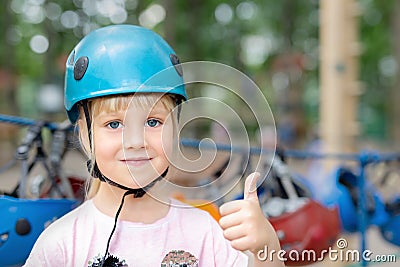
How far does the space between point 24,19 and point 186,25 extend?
233 inches

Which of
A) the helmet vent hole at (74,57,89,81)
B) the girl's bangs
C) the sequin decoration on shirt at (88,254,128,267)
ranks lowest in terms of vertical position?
the sequin decoration on shirt at (88,254,128,267)

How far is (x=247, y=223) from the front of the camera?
1.11m

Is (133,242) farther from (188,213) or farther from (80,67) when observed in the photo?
(80,67)

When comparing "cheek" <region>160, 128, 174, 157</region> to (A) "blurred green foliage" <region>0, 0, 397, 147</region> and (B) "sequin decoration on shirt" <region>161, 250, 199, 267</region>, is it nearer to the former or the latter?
(B) "sequin decoration on shirt" <region>161, 250, 199, 267</region>

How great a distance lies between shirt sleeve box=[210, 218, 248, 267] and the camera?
1.29m

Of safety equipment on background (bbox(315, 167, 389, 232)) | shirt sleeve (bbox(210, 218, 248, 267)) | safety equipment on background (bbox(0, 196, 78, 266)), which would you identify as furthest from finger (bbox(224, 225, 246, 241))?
safety equipment on background (bbox(315, 167, 389, 232))

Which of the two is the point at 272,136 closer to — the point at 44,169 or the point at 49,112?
the point at 44,169

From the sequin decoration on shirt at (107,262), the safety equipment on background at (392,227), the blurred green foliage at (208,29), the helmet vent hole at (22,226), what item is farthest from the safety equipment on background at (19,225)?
the blurred green foliage at (208,29)

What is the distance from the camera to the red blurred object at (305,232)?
7.38 ft

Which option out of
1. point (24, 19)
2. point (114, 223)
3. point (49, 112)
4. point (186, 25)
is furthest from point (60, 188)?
point (24, 19)

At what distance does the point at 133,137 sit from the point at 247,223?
343 mm

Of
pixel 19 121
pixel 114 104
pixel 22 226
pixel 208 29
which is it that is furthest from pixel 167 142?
pixel 208 29

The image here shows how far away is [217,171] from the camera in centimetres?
234

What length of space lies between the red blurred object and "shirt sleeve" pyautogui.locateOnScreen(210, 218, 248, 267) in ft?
3.01
